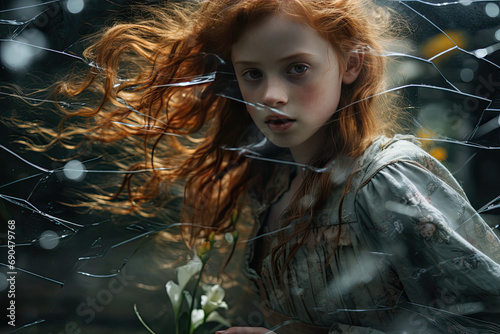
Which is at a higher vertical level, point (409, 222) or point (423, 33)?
point (423, 33)

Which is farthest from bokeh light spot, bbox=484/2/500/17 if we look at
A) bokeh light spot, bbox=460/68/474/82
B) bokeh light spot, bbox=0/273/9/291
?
bokeh light spot, bbox=0/273/9/291

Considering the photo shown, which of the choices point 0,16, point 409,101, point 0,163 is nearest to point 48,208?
point 0,163

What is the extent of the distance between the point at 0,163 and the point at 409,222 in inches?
21.0

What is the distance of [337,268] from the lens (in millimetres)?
567

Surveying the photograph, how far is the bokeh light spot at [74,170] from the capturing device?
0.61 metres

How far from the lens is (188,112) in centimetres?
60

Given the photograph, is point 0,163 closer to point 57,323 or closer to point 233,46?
point 57,323

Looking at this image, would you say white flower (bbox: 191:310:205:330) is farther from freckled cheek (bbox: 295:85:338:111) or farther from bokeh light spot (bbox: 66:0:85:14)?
bokeh light spot (bbox: 66:0:85:14)

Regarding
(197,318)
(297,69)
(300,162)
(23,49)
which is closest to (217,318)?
(197,318)

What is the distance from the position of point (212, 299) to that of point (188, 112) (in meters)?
0.24

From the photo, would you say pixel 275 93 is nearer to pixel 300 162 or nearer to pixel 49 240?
pixel 300 162

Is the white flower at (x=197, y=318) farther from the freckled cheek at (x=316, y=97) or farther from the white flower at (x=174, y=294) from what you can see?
the freckled cheek at (x=316, y=97)

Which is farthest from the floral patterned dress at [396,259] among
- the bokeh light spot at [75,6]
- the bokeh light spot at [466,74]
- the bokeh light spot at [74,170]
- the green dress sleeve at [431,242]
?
the bokeh light spot at [75,6]

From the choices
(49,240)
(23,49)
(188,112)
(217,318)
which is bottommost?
(217,318)
